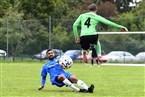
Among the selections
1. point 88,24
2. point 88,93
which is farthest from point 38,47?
point 88,93

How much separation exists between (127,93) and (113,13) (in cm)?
6358

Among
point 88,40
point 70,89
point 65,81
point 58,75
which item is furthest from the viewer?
point 88,40

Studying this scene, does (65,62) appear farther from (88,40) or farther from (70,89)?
(88,40)

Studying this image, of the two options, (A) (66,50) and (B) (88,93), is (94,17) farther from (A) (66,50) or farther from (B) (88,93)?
(A) (66,50)

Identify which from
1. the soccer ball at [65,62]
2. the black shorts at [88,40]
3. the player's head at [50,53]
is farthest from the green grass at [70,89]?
the black shorts at [88,40]

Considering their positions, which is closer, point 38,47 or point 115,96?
point 115,96

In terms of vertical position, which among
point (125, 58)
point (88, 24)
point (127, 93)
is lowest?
point (125, 58)

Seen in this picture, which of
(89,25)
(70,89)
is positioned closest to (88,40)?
(89,25)

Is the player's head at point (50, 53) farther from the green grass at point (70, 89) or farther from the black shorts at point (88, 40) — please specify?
the black shorts at point (88, 40)

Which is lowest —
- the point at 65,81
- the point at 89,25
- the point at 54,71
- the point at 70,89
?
the point at 70,89

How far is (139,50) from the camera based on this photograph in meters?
39.5

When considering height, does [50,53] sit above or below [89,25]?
below

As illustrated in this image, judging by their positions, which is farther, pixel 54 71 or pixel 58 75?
pixel 54 71

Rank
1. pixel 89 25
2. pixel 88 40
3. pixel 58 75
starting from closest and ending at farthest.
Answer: pixel 58 75 < pixel 89 25 < pixel 88 40
